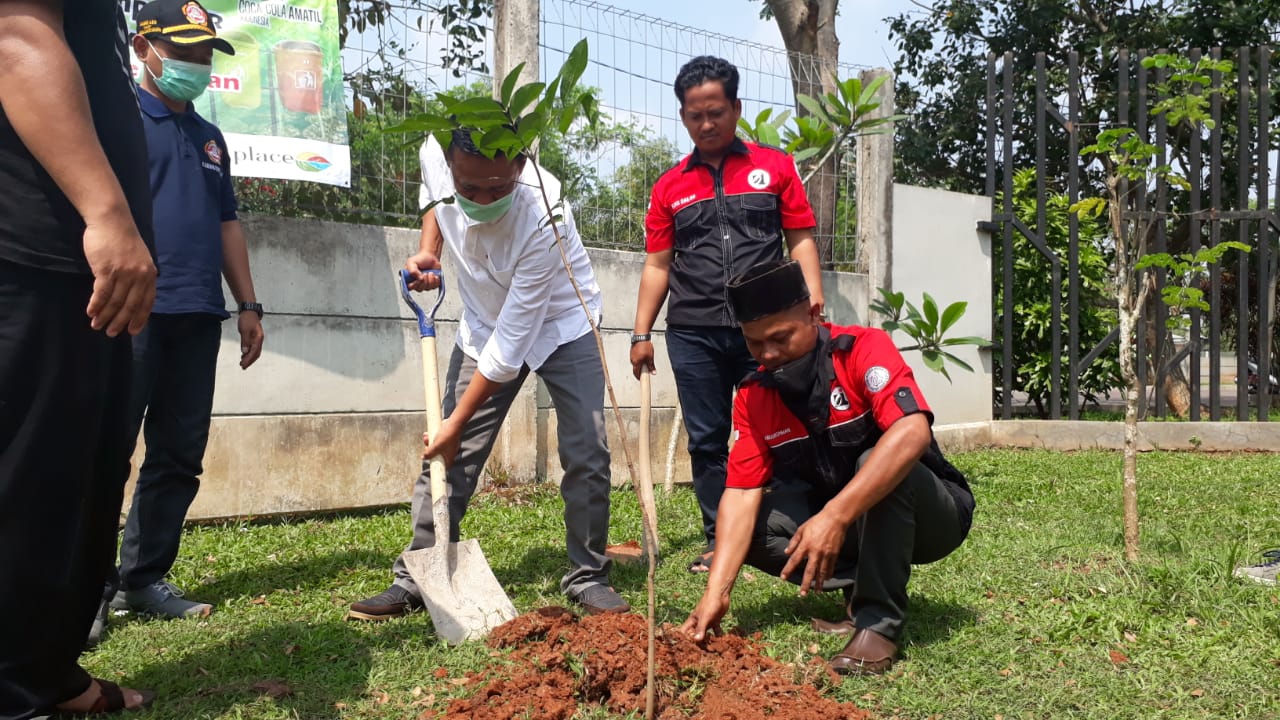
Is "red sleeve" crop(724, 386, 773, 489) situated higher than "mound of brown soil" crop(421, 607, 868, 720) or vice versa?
"red sleeve" crop(724, 386, 773, 489)

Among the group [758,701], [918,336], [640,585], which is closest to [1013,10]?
[918,336]

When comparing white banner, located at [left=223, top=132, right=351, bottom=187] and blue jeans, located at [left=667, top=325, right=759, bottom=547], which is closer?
blue jeans, located at [left=667, top=325, right=759, bottom=547]

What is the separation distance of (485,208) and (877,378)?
1313 mm

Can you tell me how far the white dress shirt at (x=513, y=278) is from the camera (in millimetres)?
3232

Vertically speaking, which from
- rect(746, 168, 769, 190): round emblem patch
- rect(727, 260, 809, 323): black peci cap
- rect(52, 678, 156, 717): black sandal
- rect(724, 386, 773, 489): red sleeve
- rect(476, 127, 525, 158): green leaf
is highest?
rect(746, 168, 769, 190): round emblem patch

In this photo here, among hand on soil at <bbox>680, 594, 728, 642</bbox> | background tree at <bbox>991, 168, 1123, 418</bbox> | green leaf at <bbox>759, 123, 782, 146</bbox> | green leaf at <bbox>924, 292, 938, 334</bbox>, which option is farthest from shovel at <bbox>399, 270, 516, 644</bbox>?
background tree at <bbox>991, 168, 1123, 418</bbox>

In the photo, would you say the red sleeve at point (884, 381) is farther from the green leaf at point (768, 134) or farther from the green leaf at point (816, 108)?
the green leaf at point (816, 108)

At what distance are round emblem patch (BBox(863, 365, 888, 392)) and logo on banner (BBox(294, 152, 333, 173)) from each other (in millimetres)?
3577

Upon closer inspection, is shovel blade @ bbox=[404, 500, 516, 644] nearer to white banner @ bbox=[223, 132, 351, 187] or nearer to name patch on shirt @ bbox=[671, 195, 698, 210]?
name patch on shirt @ bbox=[671, 195, 698, 210]

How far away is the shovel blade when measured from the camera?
307 cm

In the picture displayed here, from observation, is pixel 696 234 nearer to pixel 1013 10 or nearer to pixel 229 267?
pixel 229 267

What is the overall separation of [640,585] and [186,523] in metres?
2.47

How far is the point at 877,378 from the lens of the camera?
9.18ft

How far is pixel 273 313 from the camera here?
5191mm
